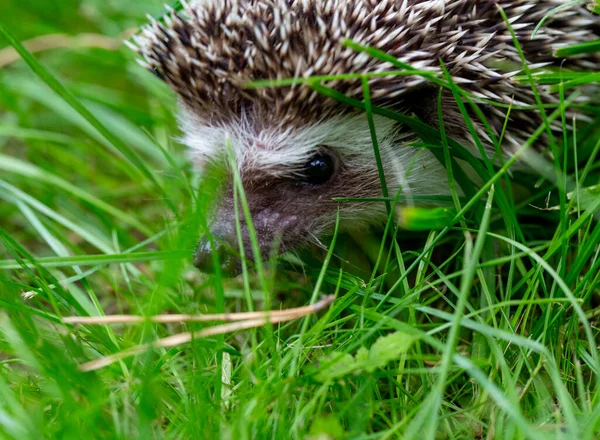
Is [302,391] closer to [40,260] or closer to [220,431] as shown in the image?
[220,431]

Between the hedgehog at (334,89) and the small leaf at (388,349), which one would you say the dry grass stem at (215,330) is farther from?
the hedgehog at (334,89)

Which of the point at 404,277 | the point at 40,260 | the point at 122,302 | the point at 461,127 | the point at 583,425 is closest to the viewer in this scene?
the point at 583,425

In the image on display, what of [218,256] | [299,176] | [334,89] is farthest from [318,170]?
[218,256]

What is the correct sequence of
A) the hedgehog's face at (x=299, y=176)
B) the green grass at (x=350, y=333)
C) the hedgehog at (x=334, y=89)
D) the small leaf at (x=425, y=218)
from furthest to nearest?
the hedgehog's face at (x=299, y=176)
the hedgehog at (x=334, y=89)
the small leaf at (x=425, y=218)
the green grass at (x=350, y=333)

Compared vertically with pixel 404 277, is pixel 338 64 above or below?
above

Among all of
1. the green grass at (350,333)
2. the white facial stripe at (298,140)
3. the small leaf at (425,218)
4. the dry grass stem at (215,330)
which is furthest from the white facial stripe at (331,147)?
the dry grass stem at (215,330)

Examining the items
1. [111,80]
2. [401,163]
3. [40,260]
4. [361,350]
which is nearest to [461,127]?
[401,163]

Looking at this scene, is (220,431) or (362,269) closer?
(220,431)

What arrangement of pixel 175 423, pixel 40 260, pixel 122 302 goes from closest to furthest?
pixel 175 423, pixel 40 260, pixel 122 302
